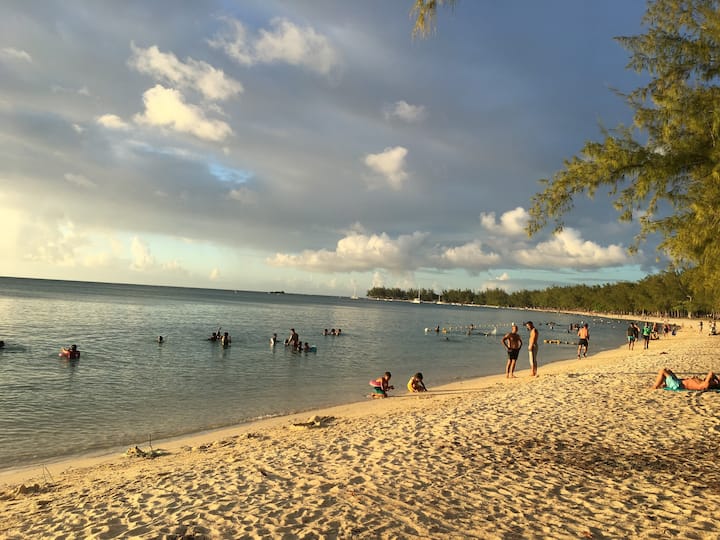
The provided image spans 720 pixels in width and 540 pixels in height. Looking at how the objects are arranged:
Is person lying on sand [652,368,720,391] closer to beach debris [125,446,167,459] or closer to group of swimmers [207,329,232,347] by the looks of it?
beach debris [125,446,167,459]

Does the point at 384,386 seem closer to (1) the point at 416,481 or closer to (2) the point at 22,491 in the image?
(1) the point at 416,481

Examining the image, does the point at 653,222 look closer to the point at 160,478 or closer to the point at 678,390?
the point at 678,390

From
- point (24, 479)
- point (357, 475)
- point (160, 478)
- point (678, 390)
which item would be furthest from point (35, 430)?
point (678, 390)

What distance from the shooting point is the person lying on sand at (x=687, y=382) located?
1355 cm

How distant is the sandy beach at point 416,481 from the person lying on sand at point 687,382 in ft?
4.00

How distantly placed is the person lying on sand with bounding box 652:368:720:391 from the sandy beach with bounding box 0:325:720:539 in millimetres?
1218

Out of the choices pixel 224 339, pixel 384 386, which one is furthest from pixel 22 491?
pixel 224 339

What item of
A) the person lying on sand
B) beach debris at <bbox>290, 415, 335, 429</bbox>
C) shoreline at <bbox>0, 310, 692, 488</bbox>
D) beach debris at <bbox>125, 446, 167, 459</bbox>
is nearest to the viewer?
shoreline at <bbox>0, 310, 692, 488</bbox>

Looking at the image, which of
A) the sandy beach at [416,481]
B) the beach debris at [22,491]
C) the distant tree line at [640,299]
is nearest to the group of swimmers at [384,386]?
the sandy beach at [416,481]

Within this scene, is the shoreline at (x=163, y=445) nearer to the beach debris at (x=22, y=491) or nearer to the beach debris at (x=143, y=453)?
the beach debris at (x=143, y=453)

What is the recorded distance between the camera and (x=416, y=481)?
22.7ft

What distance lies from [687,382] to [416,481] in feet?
37.9

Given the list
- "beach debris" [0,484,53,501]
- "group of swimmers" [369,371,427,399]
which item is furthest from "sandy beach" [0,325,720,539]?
"group of swimmers" [369,371,427,399]

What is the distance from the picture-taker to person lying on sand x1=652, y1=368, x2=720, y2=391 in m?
13.6
